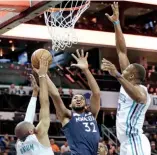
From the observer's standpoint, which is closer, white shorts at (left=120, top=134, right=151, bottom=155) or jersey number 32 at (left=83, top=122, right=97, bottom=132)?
white shorts at (left=120, top=134, right=151, bottom=155)

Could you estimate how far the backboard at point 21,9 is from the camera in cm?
582

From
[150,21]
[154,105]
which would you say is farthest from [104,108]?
[150,21]

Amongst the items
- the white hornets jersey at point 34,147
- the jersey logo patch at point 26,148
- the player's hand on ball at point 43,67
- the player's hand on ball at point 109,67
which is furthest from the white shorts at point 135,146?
the player's hand on ball at point 43,67

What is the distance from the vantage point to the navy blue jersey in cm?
511

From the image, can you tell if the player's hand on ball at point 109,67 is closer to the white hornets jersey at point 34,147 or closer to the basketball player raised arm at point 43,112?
the basketball player raised arm at point 43,112

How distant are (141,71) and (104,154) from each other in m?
1.47

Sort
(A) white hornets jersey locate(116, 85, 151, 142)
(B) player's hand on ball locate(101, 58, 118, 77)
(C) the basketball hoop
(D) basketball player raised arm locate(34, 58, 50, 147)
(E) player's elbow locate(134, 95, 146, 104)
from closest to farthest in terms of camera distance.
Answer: (D) basketball player raised arm locate(34, 58, 50, 147), (B) player's hand on ball locate(101, 58, 118, 77), (E) player's elbow locate(134, 95, 146, 104), (A) white hornets jersey locate(116, 85, 151, 142), (C) the basketball hoop

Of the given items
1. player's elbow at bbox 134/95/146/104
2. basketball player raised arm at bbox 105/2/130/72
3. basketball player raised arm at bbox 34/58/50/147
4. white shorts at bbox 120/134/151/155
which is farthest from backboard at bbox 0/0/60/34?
white shorts at bbox 120/134/151/155

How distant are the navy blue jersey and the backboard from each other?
1339mm

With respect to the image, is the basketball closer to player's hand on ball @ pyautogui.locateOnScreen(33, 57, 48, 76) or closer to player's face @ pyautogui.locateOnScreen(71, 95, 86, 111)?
player's hand on ball @ pyautogui.locateOnScreen(33, 57, 48, 76)

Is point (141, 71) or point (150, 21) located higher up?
point (150, 21)

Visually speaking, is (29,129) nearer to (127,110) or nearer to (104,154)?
(127,110)

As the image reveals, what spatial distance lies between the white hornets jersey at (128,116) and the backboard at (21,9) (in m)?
1.37

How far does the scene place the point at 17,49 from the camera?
26375mm
